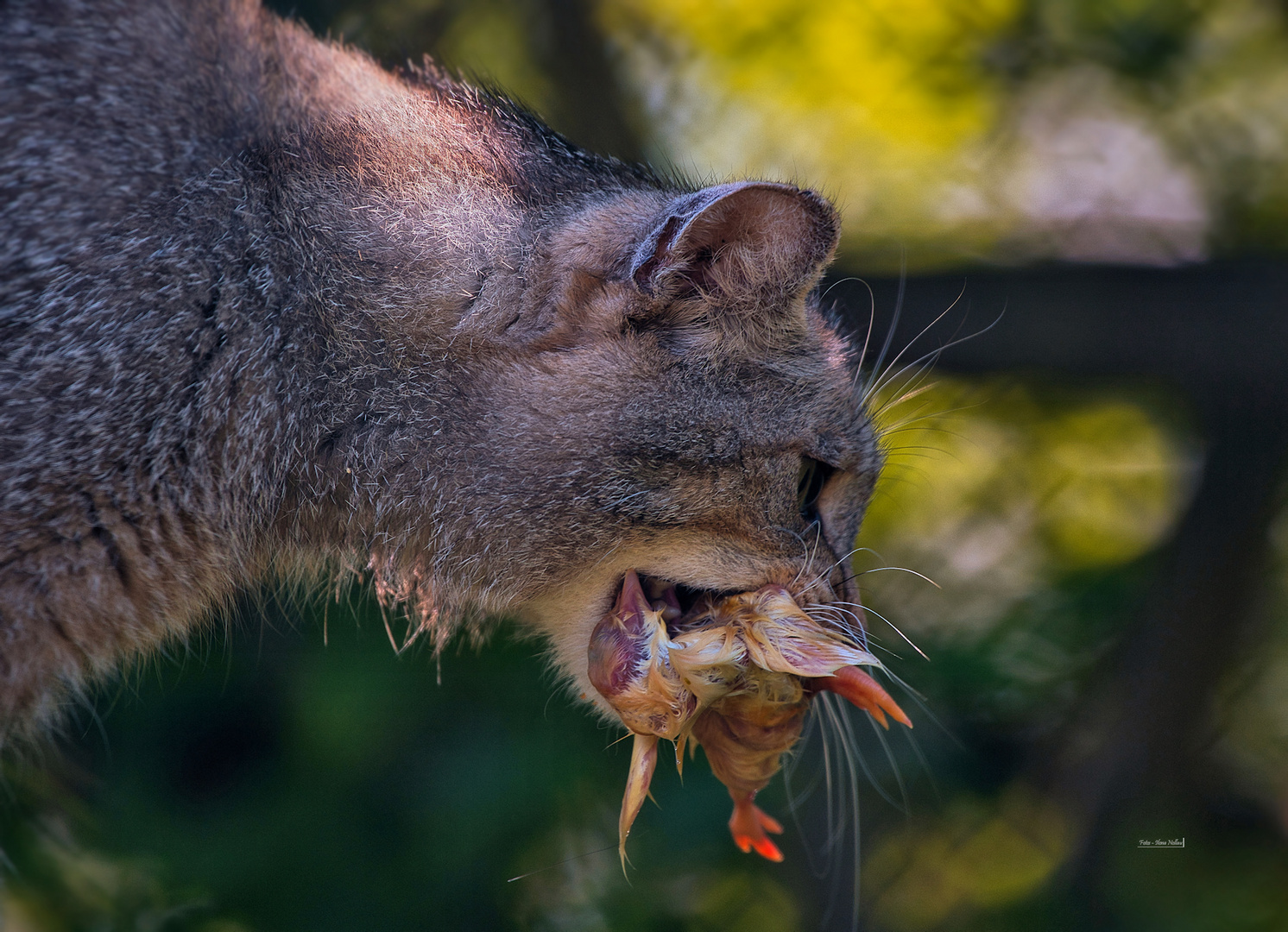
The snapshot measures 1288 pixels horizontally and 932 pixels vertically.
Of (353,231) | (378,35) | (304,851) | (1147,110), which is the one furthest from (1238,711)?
(378,35)

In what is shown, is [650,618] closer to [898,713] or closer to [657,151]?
[898,713]

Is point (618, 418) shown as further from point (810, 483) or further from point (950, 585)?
point (950, 585)

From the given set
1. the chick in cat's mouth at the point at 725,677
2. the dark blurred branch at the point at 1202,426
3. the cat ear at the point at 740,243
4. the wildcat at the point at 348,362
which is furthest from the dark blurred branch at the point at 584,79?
the chick in cat's mouth at the point at 725,677

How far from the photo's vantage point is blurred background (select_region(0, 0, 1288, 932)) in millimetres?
2410

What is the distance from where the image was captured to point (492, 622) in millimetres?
2098

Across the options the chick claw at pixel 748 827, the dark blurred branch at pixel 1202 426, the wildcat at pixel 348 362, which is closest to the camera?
the wildcat at pixel 348 362

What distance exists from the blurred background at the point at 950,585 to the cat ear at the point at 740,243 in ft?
2.40

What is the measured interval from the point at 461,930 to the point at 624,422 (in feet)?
4.70

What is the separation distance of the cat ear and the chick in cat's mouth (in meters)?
0.52

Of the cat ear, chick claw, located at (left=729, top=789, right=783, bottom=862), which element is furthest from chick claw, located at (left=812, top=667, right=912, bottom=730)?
the cat ear

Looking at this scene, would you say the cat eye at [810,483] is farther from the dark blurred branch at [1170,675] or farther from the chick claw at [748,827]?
the dark blurred branch at [1170,675]

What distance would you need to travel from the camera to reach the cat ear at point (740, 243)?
5.18ft

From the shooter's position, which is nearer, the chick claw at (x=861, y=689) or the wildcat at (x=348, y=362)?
the wildcat at (x=348, y=362)

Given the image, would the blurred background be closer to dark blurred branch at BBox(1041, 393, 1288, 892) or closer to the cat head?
dark blurred branch at BBox(1041, 393, 1288, 892)
